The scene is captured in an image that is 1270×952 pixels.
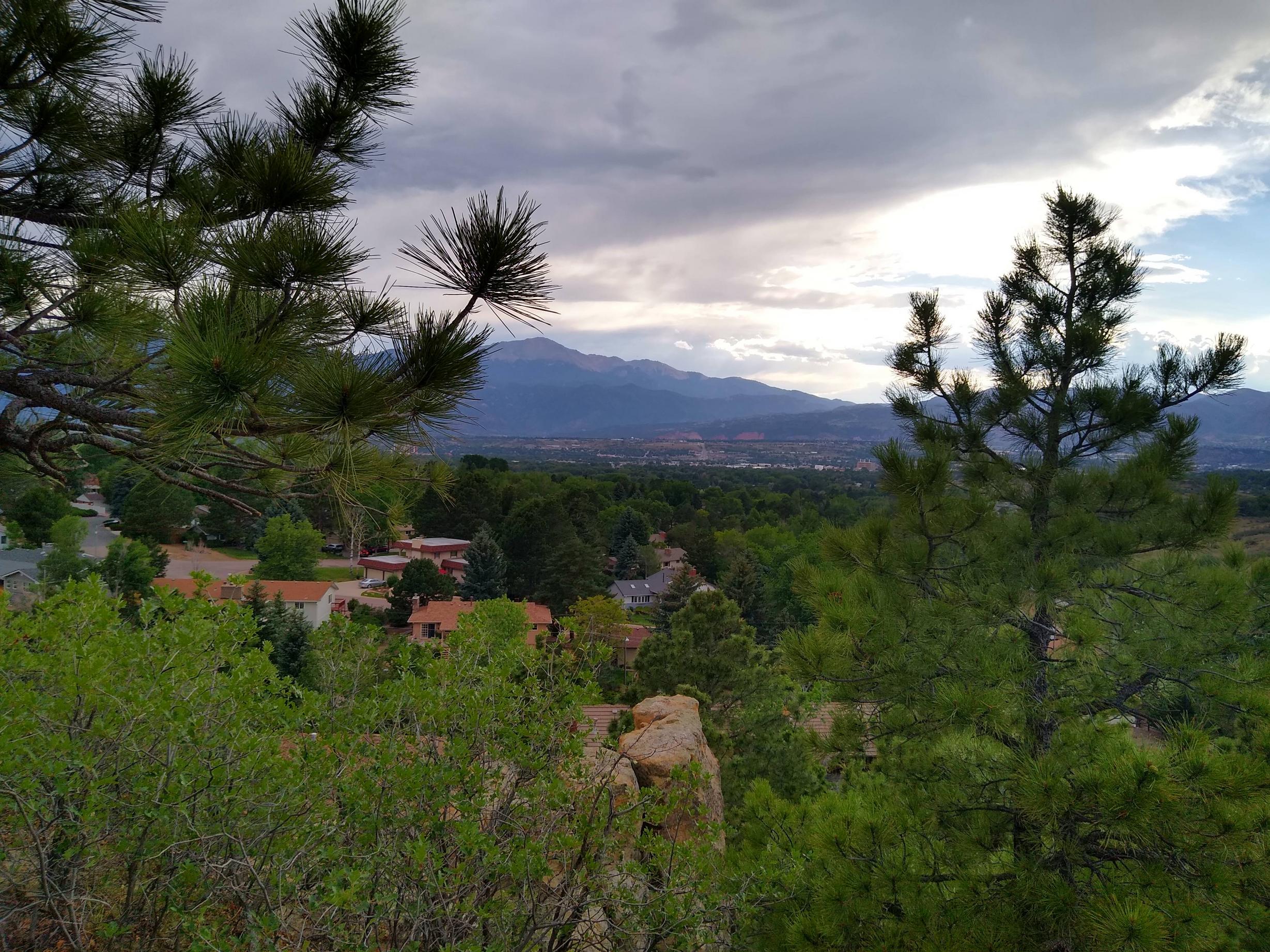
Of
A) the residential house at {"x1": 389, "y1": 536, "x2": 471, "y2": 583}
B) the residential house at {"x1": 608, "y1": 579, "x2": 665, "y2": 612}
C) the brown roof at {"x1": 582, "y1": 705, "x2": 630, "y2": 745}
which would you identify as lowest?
the residential house at {"x1": 608, "y1": 579, "x2": 665, "y2": 612}

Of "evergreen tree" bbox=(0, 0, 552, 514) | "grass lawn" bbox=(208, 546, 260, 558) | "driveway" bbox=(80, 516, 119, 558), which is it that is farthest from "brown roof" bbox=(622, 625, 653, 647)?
"grass lawn" bbox=(208, 546, 260, 558)

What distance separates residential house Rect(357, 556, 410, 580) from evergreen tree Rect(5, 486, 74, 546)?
1289 cm

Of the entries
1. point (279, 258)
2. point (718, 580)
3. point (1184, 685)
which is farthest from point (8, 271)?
point (718, 580)

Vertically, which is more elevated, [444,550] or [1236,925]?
[1236,925]

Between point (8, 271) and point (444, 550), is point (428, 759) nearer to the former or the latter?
point (8, 271)

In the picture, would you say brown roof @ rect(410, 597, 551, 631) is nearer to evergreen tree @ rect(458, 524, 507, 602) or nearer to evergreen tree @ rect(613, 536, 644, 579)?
evergreen tree @ rect(458, 524, 507, 602)

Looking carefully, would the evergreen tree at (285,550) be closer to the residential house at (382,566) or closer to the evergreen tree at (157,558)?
the evergreen tree at (157,558)

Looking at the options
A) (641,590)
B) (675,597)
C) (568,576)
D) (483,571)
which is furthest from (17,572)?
(641,590)

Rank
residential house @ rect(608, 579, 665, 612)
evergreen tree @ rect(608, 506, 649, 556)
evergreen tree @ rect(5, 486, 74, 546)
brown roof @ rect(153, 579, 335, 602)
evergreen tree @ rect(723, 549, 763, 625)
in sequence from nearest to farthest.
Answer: brown roof @ rect(153, 579, 335, 602) → evergreen tree @ rect(723, 549, 763, 625) → evergreen tree @ rect(5, 486, 74, 546) → residential house @ rect(608, 579, 665, 612) → evergreen tree @ rect(608, 506, 649, 556)

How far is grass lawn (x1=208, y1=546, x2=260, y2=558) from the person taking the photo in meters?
36.2

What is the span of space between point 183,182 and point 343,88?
2.61 ft

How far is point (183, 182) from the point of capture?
289cm

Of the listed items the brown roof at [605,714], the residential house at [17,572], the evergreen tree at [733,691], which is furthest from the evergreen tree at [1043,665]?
the residential house at [17,572]

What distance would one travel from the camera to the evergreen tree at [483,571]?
28.3m
